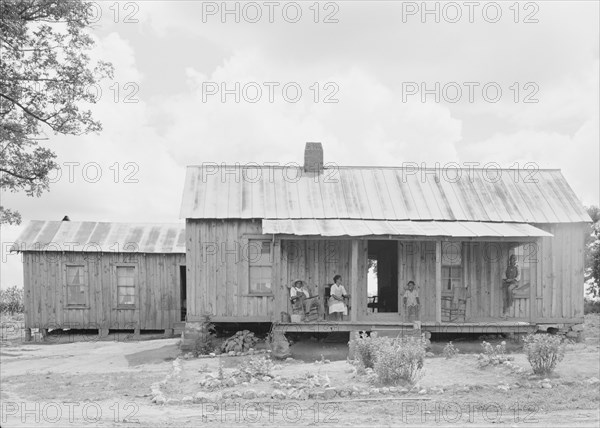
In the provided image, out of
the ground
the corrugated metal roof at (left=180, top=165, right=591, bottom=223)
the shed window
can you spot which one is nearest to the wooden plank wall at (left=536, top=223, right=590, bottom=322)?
the shed window

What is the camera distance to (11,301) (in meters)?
36.8

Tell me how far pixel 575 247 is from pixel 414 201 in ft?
16.5

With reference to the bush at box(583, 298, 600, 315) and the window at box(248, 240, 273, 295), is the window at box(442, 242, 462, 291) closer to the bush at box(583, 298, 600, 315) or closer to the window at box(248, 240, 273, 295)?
the window at box(248, 240, 273, 295)

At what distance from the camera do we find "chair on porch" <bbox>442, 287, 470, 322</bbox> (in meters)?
19.7

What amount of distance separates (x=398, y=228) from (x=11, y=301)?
84.7 feet

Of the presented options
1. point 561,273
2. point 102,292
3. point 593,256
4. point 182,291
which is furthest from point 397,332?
point 593,256

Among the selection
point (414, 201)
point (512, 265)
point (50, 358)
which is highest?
point (414, 201)

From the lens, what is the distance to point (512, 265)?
64.4ft

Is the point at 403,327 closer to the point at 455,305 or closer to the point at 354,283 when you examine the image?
the point at 354,283

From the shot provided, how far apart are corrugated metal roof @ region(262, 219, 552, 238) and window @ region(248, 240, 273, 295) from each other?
100 centimetres

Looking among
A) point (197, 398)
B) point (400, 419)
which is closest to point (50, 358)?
point (197, 398)

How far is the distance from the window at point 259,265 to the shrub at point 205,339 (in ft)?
5.15

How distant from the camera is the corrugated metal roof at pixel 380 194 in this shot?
20.3 meters

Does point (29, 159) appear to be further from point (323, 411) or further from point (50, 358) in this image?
point (323, 411)
